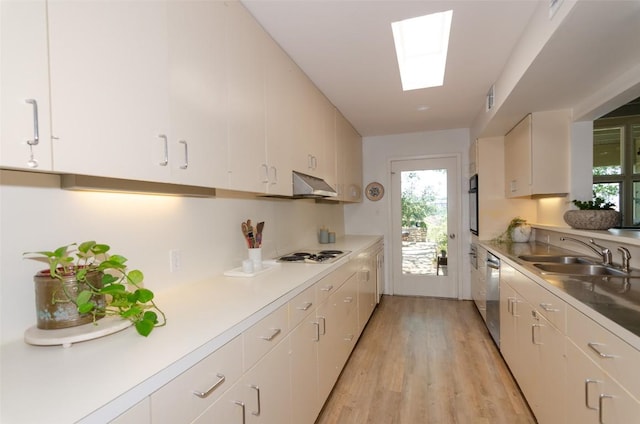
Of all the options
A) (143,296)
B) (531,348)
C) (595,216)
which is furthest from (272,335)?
(595,216)

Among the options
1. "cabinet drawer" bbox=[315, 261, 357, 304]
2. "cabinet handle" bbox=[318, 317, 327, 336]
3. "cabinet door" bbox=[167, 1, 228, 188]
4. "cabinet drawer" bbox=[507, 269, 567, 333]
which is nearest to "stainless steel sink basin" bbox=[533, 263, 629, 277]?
"cabinet drawer" bbox=[507, 269, 567, 333]

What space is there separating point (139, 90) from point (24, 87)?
1.11 ft

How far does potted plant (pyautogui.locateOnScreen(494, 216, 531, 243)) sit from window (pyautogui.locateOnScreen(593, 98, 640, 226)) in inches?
30.1

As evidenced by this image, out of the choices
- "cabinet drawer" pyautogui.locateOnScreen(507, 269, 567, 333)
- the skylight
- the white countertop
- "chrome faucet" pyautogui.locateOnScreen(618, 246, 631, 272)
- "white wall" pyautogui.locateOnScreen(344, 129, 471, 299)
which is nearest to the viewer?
the white countertop

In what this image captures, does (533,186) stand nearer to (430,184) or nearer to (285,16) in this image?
(430,184)

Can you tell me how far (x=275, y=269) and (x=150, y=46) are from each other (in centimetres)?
134

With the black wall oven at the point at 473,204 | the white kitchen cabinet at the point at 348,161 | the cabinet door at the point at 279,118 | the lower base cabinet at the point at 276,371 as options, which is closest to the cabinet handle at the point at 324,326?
the lower base cabinet at the point at 276,371

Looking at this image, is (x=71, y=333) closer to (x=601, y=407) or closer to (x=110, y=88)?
(x=110, y=88)

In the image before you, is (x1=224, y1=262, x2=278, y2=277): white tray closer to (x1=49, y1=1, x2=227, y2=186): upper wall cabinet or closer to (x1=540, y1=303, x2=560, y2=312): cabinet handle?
(x1=49, y1=1, x2=227, y2=186): upper wall cabinet

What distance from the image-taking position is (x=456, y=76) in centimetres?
255

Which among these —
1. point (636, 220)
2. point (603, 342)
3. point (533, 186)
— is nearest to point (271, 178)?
point (603, 342)

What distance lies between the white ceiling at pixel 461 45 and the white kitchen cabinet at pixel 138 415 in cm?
181

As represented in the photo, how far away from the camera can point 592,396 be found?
119cm

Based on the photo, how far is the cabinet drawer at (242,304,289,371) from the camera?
1114 mm
